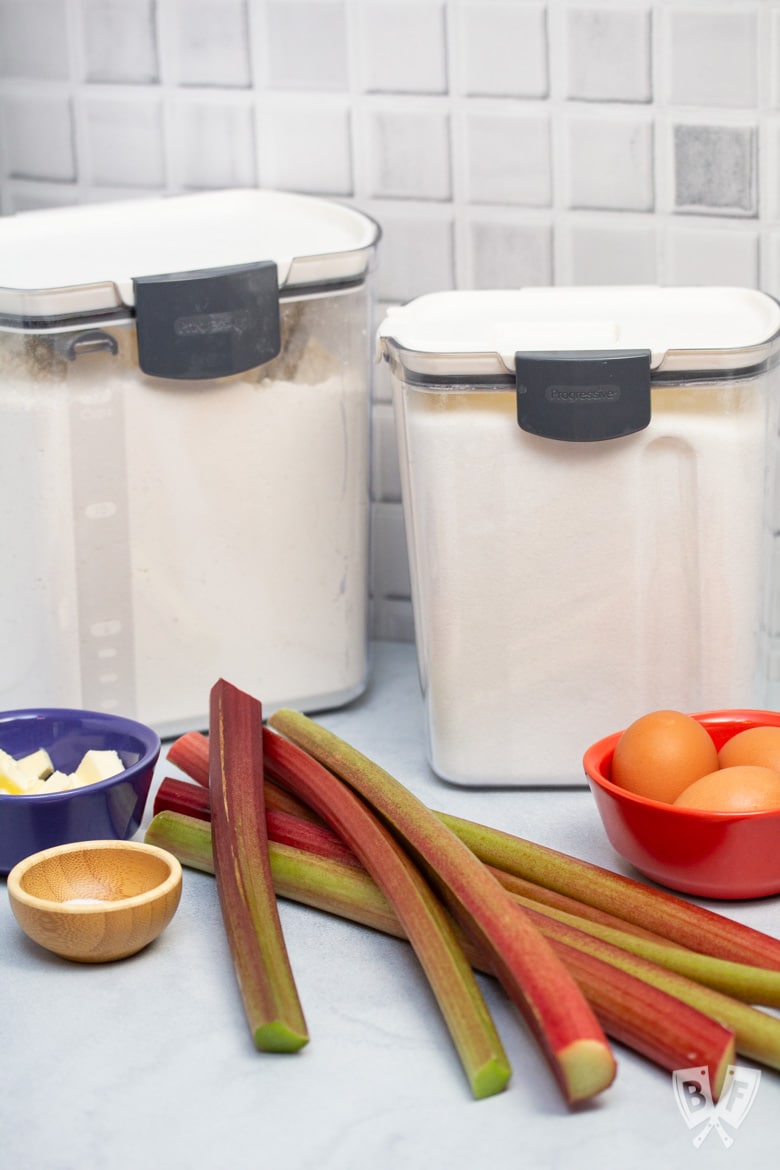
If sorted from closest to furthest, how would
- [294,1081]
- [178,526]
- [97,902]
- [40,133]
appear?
[294,1081] < [97,902] < [178,526] < [40,133]

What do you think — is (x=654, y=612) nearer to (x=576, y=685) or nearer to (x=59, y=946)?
(x=576, y=685)

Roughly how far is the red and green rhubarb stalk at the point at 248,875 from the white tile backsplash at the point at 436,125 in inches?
13.5

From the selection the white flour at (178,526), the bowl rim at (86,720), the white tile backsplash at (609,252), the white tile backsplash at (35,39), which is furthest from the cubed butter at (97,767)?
the white tile backsplash at (35,39)

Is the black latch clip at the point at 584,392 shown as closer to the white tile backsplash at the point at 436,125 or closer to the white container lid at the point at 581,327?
the white container lid at the point at 581,327

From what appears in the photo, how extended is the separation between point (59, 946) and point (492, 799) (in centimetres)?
30

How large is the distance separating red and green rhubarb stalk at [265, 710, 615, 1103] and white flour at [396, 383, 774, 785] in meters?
0.10

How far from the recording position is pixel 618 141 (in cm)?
99

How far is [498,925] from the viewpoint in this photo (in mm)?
637

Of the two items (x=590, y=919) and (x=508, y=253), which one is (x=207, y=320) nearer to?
(x=508, y=253)

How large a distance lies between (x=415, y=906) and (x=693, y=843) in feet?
0.47

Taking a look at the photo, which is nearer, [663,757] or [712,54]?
[663,757]

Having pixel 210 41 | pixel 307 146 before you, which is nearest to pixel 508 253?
pixel 307 146

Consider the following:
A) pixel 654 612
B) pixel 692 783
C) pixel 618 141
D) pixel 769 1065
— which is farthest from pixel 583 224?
pixel 769 1065

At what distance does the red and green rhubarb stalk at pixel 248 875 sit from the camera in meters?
0.62
